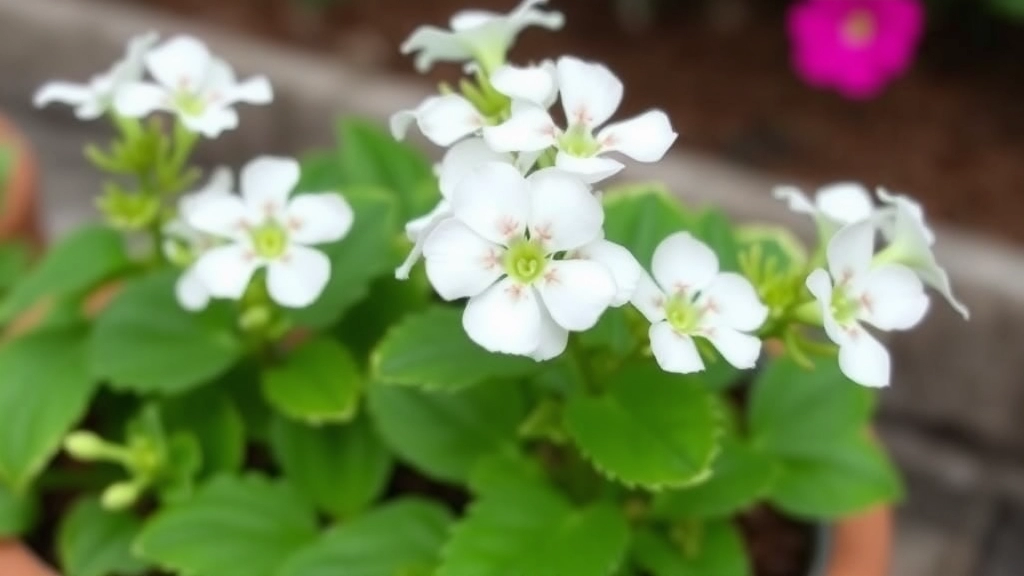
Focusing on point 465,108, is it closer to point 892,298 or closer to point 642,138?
point 642,138

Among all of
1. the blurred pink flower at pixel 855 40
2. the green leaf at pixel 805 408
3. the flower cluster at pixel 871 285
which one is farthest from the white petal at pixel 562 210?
the blurred pink flower at pixel 855 40

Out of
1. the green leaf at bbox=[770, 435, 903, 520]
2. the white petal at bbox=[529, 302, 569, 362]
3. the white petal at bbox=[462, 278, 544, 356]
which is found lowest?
the green leaf at bbox=[770, 435, 903, 520]

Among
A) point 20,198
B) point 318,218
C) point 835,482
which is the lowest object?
point 835,482

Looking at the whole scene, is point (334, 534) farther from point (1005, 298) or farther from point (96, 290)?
point (1005, 298)

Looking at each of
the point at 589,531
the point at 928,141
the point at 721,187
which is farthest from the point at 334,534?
the point at 928,141

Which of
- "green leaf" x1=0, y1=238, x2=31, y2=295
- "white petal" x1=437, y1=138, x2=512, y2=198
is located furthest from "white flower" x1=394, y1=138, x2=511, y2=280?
"green leaf" x1=0, y1=238, x2=31, y2=295

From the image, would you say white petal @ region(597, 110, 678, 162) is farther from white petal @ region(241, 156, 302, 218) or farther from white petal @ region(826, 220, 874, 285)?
white petal @ region(241, 156, 302, 218)

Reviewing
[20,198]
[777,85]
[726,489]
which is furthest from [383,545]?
[777,85]
